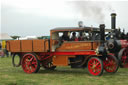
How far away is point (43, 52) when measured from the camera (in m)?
8.70

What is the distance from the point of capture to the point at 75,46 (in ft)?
26.3

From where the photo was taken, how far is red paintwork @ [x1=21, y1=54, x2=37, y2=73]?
8.63 m

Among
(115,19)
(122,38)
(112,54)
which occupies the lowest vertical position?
(112,54)

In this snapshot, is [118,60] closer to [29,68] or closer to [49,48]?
[49,48]

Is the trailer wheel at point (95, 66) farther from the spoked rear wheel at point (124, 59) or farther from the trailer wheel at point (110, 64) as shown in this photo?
the spoked rear wheel at point (124, 59)

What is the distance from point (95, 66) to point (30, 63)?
8.43ft

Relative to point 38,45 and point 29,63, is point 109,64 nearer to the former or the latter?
point 38,45

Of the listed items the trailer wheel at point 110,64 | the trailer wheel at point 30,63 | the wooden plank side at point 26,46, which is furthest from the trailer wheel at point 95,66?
the wooden plank side at point 26,46

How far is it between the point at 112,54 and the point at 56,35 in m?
2.26

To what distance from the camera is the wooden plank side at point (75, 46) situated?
25.7ft

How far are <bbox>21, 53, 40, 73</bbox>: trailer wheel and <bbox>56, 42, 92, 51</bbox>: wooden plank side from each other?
1.03 metres

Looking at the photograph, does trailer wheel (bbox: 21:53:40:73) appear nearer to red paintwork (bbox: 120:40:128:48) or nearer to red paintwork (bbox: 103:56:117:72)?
red paintwork (bbox: 103:56:117:72)

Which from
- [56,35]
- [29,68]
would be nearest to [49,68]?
[29,68]

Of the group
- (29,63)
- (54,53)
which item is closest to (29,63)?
(29,63)
